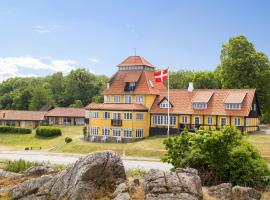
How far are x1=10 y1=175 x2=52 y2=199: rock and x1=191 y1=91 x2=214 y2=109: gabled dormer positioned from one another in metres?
42.3

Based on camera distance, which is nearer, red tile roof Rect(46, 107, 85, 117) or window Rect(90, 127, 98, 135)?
window Rect(90, 127, 98, 135)

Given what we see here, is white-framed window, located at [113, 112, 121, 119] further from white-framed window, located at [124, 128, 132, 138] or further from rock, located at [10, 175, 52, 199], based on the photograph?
rock, located at [10, 175, 52, 199]

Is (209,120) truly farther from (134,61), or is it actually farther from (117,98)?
(134,61)

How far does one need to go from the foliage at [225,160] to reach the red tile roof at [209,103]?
106 feet

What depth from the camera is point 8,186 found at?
2370 centimetres

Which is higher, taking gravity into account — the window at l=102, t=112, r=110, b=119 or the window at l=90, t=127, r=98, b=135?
the window at l=102, t=112, r=110, b=119

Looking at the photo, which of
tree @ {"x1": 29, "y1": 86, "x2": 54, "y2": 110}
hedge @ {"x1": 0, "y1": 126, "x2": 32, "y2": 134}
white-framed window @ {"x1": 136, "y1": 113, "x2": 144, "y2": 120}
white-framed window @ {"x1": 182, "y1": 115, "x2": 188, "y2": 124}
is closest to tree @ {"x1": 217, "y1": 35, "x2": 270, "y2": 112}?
white-framed window @ {"x1": 182, "y1": 115, "x2": 188, "y2": 124}

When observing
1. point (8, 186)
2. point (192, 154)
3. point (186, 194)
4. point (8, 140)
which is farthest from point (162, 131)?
point (186, 194)

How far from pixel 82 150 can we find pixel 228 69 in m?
28.0

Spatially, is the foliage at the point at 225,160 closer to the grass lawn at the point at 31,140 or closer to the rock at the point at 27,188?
the rock at the point at 27,188

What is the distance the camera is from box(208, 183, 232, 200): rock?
20925 mm

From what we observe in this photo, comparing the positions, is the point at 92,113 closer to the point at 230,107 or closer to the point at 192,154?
the point at 230,107

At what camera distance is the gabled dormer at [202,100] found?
6181cm

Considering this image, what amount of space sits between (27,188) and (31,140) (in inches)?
2105
